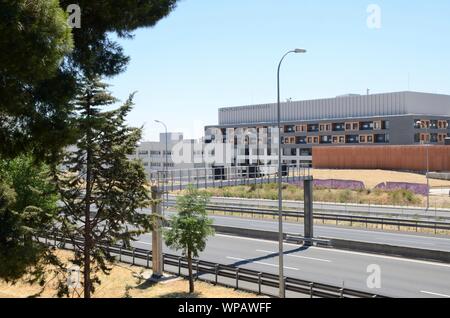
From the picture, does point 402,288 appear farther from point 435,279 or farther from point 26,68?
point 26,68

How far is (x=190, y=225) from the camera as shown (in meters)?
20.3

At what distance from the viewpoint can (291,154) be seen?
96.0m

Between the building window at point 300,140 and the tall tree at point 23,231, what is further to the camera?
the building window at point 300,140

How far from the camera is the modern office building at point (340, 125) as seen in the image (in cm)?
8288

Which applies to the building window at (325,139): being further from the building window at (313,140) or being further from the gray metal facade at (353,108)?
the gray metal facade at (353,108)

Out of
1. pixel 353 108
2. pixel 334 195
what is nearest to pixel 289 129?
pixel 353 108

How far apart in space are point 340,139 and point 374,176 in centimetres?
1971

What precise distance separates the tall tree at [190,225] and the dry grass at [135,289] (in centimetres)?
104

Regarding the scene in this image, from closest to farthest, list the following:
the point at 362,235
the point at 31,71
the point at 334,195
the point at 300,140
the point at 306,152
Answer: the point at 31,71 → the point at 362,235 → the point at 334,195 → the point at 306,152 → the point at 300,140

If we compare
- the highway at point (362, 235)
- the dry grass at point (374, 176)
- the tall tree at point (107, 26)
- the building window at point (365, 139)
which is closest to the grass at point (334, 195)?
the dry grass at point (374, 176)

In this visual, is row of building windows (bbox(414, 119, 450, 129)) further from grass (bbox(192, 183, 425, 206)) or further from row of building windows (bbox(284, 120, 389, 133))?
grass (bbox(192, 183, 425, 206))

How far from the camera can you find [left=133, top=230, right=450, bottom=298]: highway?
19219 millimetres

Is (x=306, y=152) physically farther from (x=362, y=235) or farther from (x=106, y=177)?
(x=106, y=177)
